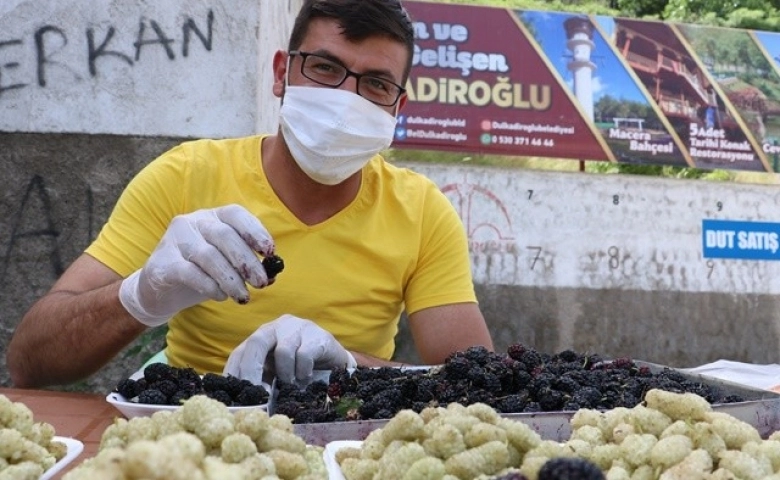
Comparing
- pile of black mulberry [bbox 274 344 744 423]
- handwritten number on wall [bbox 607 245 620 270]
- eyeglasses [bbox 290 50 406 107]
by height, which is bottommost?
handwritten number on wall [bbox 607 245 620 270]

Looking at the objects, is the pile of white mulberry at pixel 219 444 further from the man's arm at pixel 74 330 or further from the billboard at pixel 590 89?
the billboard at pixel 590 89

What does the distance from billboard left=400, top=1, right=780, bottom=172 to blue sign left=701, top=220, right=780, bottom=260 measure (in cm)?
54

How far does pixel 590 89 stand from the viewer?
7.64m

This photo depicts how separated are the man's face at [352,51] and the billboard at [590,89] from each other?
4697 mm

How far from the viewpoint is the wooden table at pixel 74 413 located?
1665mm

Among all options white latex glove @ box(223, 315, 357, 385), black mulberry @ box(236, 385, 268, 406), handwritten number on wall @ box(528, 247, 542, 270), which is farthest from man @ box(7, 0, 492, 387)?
handwritten number on wall @ box(528, 247, 542, 270)

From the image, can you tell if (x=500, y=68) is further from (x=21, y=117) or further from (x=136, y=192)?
(x=136, y=192)

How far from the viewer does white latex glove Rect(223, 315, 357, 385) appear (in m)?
1.94

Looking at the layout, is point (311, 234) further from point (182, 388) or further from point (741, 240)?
point (741, 240)

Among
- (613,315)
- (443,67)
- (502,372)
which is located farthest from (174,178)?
(613,315)

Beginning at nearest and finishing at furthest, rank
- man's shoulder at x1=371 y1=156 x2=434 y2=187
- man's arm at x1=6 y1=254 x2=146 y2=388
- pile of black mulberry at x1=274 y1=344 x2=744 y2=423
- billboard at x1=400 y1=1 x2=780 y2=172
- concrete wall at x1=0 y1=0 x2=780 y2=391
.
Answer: pile of black mulberry at x1=274 y1=344 x2=744 y2=423, man's arm at x1=6 y1=254 x2=146 y2=388, man's shoulder at x1=371 y1=156 x2=434 y2=187, concrete wall at x1=0 y1=0 x2=780 y2=391, billboard at x1=400 y1=1 x2=780 y2=172

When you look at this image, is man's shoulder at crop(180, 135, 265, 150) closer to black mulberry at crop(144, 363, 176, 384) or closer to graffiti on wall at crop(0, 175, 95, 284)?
black mulberry at crop(144, 363, 176, 384)

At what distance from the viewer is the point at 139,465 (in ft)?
2.87

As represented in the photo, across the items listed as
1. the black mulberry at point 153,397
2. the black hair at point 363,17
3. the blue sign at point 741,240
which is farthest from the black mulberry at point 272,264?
the blue sign at point 741,240
